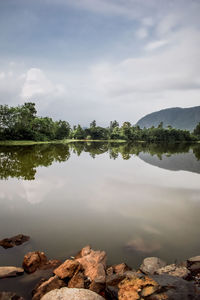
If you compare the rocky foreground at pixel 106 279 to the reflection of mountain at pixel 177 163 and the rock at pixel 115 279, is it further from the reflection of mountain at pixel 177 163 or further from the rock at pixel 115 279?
the reflection of mountain at pixel 177 163

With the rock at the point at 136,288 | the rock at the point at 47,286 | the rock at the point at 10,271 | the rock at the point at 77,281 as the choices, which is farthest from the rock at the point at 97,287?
the rock at the point at 10,271

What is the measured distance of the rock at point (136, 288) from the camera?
13.4 feet

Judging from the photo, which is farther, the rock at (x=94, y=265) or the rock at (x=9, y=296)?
the rock at (x=94, y=265)

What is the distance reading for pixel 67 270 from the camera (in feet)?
16.1

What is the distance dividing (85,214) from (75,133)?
449ft

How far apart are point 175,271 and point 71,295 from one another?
275 cm

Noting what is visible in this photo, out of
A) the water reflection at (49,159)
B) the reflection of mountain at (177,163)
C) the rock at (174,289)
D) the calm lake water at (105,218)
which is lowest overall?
the calm lake water at (105,218)

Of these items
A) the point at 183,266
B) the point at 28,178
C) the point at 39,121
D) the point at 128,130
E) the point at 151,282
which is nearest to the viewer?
the point at 151,282

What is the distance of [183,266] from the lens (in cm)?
530

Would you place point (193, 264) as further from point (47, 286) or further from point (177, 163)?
point (177, 163)

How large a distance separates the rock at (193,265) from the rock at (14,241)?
17.4 feet

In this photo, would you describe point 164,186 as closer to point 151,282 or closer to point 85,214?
point 85,214

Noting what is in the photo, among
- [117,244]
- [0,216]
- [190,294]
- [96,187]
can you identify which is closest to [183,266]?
[190,294]

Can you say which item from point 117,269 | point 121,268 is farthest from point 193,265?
point 117,269
